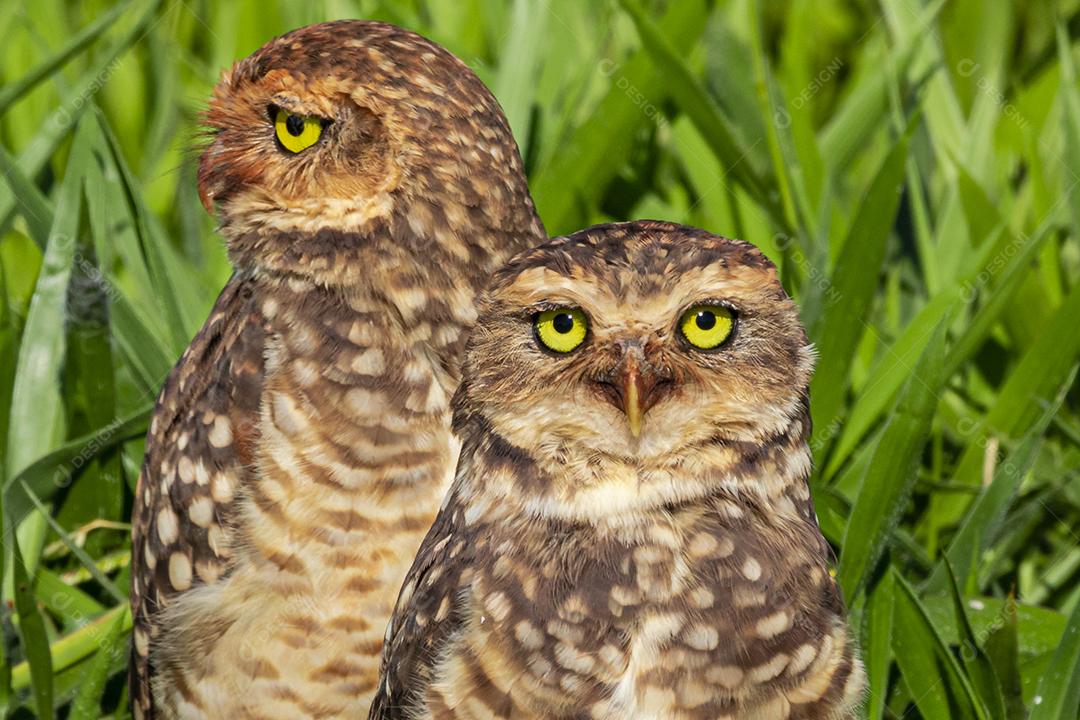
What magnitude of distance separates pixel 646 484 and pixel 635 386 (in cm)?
20

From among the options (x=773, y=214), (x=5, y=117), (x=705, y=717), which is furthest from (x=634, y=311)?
(x=5, y=117)

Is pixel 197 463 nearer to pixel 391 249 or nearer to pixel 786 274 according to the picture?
pixel 391 249

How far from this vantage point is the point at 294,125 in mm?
2732

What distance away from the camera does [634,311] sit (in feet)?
7.18

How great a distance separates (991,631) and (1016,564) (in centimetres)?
78

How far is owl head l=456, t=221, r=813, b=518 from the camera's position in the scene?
219 cm

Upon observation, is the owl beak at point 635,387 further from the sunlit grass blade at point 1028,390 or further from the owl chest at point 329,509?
the sunlit grass blade at point 1028,390

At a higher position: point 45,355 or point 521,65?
point 521,65

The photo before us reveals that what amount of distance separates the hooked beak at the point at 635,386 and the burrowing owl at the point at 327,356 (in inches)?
23.2

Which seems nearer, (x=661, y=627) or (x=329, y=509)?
(x=661, y=627)

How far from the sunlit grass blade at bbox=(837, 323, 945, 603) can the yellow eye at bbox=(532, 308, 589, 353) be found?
1.04 m

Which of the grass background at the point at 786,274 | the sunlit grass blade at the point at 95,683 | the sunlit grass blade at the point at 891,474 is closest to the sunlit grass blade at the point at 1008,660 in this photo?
the grass background at the point at 786,274

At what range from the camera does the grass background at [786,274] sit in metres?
3.13

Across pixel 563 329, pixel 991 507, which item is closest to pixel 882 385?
pixel 991 507
